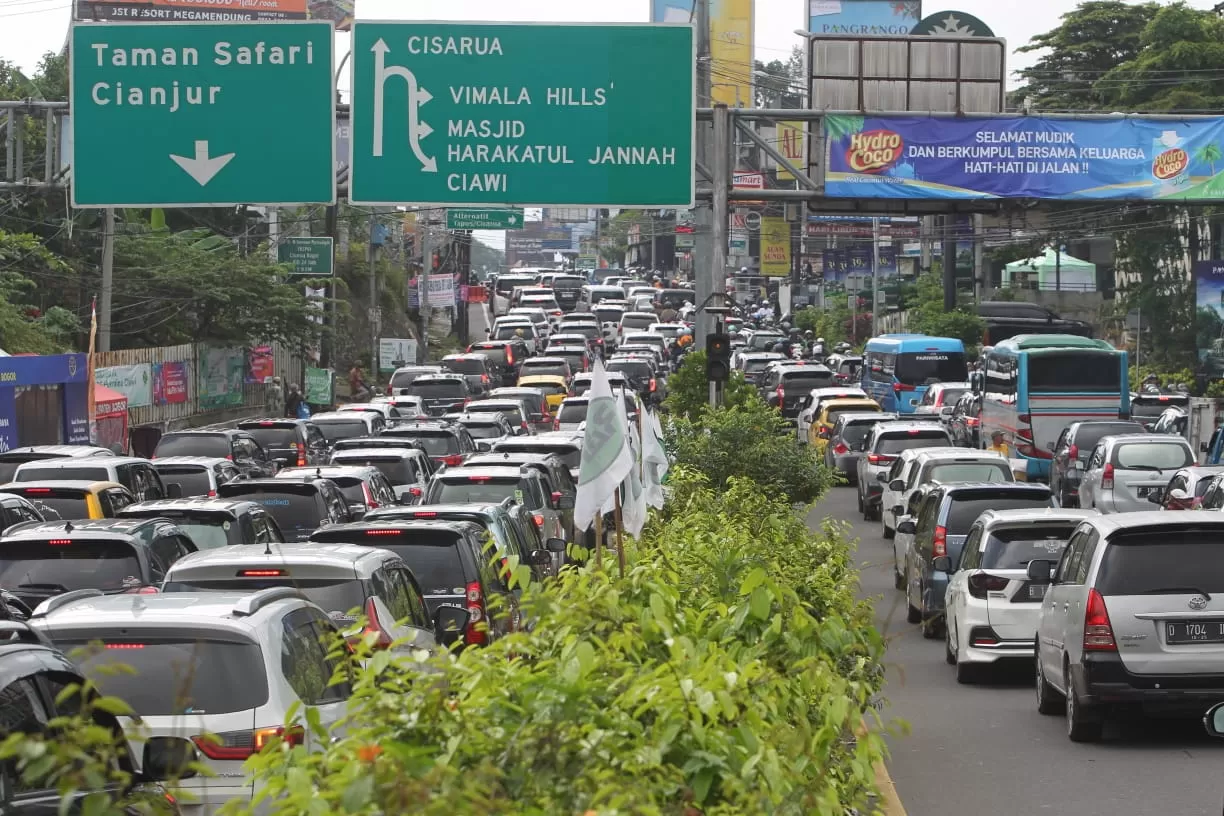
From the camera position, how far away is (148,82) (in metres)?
22.5

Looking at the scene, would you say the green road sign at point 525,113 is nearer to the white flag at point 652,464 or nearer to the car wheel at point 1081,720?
the white flag at point 652,464

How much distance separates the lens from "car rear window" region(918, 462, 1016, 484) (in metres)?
24.8

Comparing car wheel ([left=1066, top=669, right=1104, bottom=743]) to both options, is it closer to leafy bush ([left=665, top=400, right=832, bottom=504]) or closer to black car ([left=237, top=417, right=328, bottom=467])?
leafy bush ([left=665, top=400, right=832, bottom=504])

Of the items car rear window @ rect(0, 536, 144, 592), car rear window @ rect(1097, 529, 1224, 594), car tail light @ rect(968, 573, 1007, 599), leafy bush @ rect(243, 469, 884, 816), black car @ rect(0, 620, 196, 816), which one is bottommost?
car tail light @ rect(968, 573, 1007, 599)

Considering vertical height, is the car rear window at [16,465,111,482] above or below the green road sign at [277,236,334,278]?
below

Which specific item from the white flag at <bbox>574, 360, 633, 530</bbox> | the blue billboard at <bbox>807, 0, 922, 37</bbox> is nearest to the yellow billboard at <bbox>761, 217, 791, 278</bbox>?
the blue billboard at <bbox>807, 0, 922, 37</bbox>

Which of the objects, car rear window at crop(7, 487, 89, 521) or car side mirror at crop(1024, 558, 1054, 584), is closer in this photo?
car side mirror at crop(1024, 558, 1054, 584)

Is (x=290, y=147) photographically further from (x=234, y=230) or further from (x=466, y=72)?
(x=234, y=230)

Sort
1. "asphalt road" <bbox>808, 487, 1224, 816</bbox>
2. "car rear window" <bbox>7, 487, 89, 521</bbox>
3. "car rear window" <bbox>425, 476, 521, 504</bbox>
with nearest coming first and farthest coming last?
"asphalt road" <bbox>808, 487, 1224, 816</bbox> < "car rear window" <bbox>7, 487, 89, 521</bbox> < "car rear window" <bbox>425, 476, 521, 504</bbox>

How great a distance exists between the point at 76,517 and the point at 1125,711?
11043 mm

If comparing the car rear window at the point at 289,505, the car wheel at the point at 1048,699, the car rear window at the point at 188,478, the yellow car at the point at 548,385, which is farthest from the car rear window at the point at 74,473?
the yellow car at the point at 548,385

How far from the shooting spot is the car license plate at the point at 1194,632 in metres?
11.8

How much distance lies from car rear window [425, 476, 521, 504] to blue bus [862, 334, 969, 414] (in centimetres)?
3024

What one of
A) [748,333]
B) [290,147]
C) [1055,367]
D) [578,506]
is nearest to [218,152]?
[290,147]
